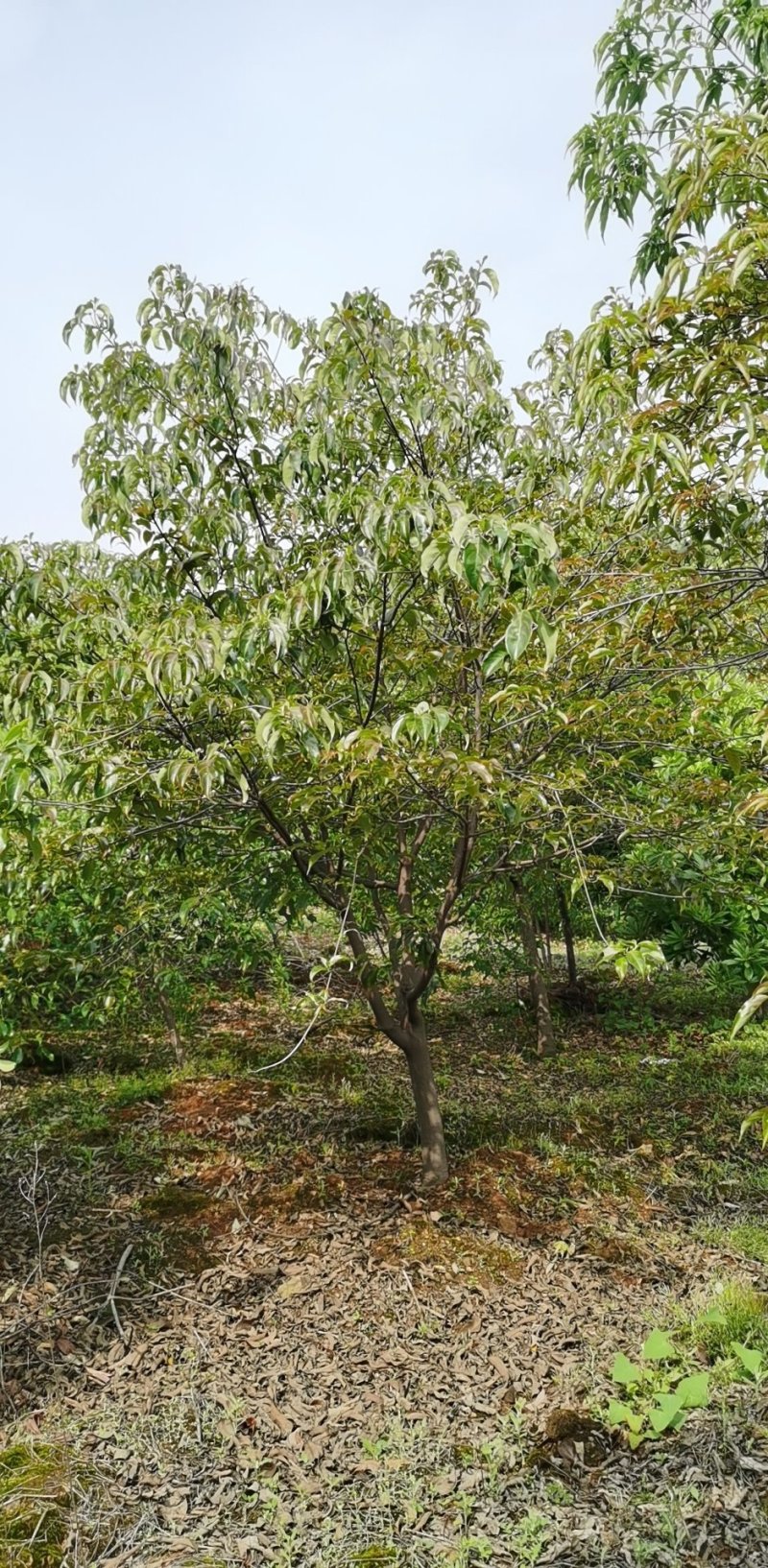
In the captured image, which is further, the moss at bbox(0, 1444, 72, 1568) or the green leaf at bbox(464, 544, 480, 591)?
the moss at bbox(0, 1444, 72, 1568)

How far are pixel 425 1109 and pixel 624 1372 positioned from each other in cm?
140

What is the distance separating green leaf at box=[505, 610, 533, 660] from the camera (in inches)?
73.2

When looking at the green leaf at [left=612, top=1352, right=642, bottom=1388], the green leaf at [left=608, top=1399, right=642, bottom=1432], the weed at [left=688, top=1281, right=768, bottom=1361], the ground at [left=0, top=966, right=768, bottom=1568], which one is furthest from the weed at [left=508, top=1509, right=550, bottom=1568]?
the weed at [left=688, top=1281, right=768, bottom=1361]

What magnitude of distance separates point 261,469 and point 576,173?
5.11 feet

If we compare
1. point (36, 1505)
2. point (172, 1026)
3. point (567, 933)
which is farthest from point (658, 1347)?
point (567, 933)

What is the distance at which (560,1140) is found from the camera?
4.12 m

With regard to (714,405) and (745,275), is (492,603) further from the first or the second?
(745,275)

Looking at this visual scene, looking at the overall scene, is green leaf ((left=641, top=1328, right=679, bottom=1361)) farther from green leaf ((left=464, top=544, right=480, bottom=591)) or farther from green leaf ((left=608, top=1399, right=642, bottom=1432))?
green leaf ((left=464, top=544, right=480, bottom=591))

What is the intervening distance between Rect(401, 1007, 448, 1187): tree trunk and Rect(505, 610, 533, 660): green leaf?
89.0 inches

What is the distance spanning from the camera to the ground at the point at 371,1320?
208cm

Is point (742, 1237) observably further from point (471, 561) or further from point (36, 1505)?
point (471, 561)

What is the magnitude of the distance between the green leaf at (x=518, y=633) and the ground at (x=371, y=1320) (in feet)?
6.92

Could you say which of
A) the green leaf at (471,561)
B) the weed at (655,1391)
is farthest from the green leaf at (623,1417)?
the green leaf at (471,561)

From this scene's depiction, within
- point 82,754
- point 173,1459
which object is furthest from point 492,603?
point 173,1459
